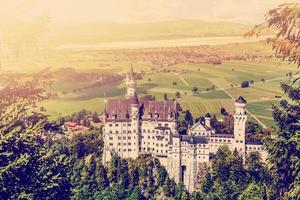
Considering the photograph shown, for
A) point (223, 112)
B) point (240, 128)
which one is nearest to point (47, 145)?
point (240, 128)

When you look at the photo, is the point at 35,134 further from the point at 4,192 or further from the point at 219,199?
the point at 219,199

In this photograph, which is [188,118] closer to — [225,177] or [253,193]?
[225,177]

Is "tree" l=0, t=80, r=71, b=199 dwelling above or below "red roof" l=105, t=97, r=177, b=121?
above

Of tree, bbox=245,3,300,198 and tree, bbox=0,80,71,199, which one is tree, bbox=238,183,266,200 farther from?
tree, bbox=0,80,71,199

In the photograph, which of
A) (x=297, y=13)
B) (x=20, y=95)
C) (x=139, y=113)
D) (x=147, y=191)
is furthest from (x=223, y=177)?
(x=297, y=13)

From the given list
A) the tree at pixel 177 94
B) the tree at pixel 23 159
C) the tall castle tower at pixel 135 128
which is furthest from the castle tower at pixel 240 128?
the tree at pixel 23 159

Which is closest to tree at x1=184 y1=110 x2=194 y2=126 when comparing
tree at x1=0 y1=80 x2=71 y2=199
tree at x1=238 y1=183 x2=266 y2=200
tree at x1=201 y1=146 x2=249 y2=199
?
tree at x1=201 y1=146 x2=249 y2=199
